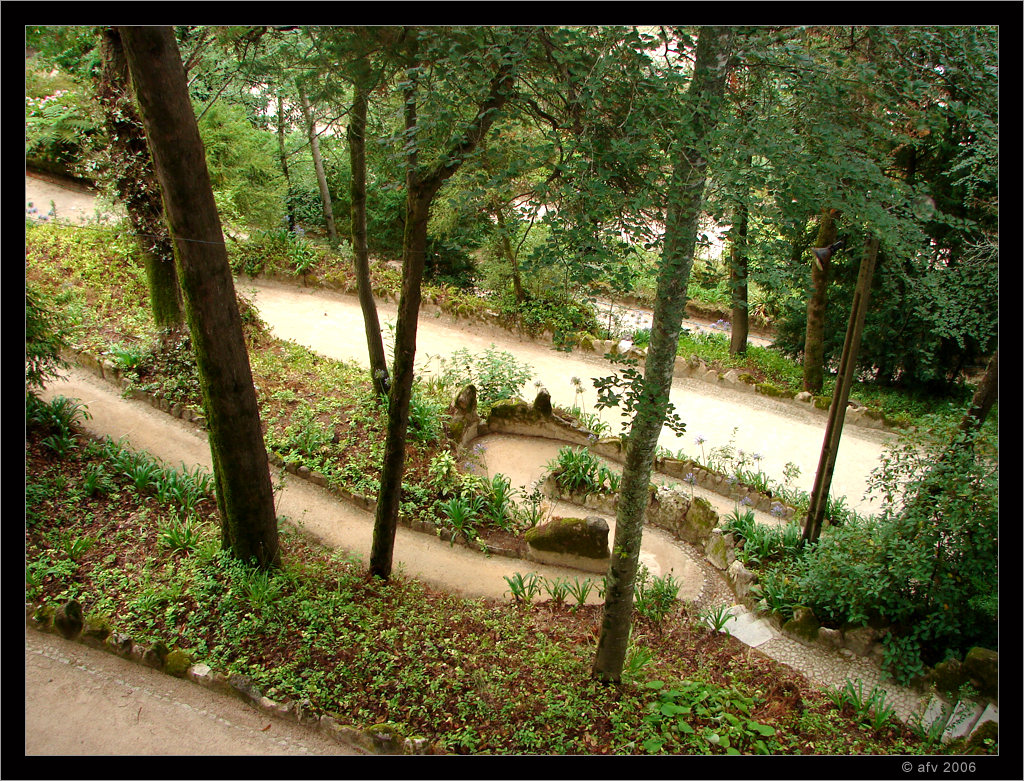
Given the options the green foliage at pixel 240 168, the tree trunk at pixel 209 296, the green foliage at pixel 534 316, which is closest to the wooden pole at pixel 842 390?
the tree trunk at pixel 209 296

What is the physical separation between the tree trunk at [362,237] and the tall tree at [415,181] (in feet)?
6.24

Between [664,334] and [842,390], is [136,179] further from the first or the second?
[842,390]

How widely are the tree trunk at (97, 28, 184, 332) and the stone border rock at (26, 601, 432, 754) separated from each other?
15.4 ft

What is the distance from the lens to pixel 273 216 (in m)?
13.6

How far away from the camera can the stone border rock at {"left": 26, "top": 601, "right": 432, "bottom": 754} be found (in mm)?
4051

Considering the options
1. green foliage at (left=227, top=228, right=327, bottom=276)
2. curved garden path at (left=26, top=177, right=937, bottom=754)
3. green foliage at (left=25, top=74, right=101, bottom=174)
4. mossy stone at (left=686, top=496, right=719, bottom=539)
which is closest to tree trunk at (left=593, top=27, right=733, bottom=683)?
curved garden path at (left=26, top=177, right=937, bottom=754)

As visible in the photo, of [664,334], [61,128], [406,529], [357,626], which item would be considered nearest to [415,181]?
[664,334]

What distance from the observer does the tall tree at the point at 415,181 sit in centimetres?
347

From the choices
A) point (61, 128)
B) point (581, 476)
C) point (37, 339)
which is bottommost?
point (581, 476)

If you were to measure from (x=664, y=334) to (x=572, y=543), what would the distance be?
11.3ft

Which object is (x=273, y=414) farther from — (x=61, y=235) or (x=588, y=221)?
(x=61, y=235)

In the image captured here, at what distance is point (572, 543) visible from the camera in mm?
6594

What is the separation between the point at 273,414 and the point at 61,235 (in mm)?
7391

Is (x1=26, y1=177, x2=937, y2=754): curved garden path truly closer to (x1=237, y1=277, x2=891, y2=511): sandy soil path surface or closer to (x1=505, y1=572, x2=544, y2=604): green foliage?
(x1=237, y1=277, x2=891, y2=511): sandy soil path surface
